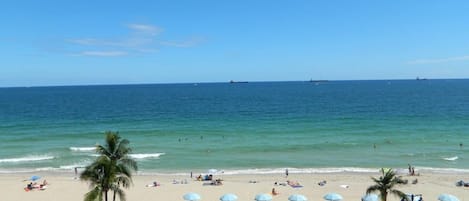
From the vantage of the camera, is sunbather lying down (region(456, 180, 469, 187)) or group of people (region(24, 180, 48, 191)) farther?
group of people (region(24, 180, 48, 191))

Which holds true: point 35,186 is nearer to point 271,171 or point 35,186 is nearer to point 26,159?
point 26,159

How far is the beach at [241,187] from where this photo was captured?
3075 centimetres

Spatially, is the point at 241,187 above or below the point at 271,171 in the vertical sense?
below

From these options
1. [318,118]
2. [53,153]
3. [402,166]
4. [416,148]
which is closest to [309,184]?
[402,166]

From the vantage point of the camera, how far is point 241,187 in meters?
33.3

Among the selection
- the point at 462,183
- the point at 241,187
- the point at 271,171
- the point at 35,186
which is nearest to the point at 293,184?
the point at 241,187

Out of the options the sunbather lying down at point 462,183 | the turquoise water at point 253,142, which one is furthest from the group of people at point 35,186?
the sunbather lying down at point 462,183

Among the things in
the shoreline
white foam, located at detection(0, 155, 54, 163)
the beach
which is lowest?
the beach

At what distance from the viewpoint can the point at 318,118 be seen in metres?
77.7

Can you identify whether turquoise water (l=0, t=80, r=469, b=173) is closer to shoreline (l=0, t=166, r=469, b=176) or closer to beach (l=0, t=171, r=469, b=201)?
shoreline (l=0, t=166, r=469, b=176)

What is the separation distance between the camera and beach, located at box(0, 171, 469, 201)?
101 ft

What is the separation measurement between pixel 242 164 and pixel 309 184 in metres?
9.84

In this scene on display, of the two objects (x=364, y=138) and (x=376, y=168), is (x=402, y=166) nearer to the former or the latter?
(x=376, y=168)

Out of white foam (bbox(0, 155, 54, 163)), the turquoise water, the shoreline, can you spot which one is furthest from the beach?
white foam (bbox(0, 155, 54, 163))
